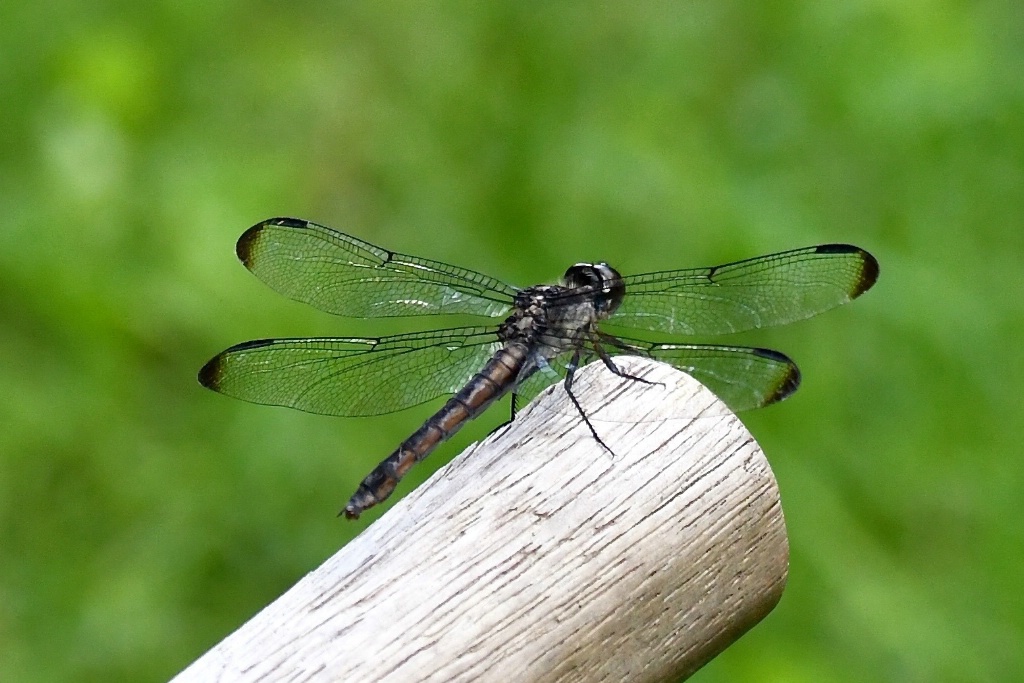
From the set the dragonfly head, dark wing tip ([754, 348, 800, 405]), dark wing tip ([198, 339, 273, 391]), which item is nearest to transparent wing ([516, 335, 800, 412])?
dark wing tip ([754, 348, 800, 405])

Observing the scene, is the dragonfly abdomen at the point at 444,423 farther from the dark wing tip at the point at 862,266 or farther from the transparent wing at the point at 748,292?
the dark wing tip at the point at 862,266

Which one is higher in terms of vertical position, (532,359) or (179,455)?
(179,455)

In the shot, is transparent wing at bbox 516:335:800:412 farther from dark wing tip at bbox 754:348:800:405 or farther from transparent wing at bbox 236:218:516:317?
transparent wing at bbox 236:218:516:317

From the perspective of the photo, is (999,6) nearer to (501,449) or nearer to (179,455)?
(179,455)

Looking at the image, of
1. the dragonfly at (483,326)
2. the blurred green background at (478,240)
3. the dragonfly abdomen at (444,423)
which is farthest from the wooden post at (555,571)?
the blurred green background at (478,240)

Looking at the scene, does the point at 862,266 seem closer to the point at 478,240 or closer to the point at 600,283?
the point at 600,283

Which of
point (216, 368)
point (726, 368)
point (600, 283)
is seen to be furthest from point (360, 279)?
point (726, 368)

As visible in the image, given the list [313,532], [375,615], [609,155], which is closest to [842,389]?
[609,155]
